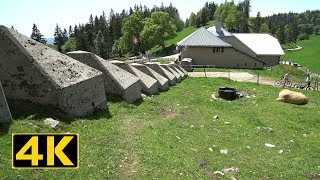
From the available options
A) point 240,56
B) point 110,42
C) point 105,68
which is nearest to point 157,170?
point 105,68

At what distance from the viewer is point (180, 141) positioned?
1645 cm

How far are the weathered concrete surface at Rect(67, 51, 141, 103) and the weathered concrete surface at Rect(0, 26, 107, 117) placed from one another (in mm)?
4659

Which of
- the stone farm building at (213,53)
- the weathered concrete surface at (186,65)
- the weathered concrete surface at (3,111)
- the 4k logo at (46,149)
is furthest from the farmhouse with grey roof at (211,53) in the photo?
the 4k logo at (46,149)

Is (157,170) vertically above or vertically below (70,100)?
below

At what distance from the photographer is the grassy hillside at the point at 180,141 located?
40.5 ft

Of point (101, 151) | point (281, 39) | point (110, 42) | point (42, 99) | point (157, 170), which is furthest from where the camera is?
point (281, 39)

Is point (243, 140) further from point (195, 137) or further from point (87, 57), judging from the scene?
point (87, 57)

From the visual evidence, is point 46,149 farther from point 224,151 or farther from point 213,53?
point 213,53

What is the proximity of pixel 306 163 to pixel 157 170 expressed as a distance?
6890 millimetres

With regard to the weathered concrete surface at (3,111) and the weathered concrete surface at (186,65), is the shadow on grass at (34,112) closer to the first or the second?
the weathered concrete surface at (3,111)

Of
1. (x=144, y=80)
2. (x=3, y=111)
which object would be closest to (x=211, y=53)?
(x=144, y=80)

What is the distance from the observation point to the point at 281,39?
161875mm

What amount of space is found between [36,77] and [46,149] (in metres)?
10.2

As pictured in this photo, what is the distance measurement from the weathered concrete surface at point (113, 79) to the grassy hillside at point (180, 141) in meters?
0.91
